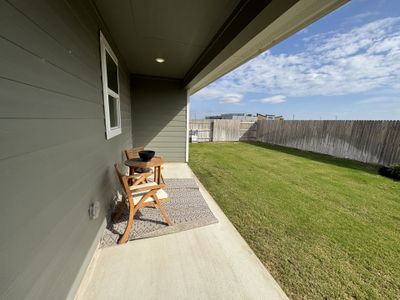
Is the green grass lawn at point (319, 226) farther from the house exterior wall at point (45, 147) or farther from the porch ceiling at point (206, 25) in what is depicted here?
the porch ceiling at point (206, 25)

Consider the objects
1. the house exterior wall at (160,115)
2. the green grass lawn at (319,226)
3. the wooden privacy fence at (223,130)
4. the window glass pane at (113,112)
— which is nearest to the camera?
the green grass lawn at (319,226)

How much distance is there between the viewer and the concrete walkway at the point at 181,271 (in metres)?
1.41

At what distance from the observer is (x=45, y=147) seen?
0.98 m

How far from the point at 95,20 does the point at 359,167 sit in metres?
7.57

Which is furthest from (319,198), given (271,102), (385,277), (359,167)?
(271,102)

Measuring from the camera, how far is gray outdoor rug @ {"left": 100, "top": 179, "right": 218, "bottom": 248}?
6.81 feet

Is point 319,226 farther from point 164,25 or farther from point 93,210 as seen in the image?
point 164,25

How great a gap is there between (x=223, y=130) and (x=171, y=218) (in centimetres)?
940

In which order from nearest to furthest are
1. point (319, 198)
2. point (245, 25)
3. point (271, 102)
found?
point (245, 25), point (319, 198), point (271, 102)

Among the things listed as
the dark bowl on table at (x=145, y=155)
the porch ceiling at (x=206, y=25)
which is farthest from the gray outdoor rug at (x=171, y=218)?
the porch ceiling at (x=206, y=25)

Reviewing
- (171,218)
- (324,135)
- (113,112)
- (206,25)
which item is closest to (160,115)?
(113,112)

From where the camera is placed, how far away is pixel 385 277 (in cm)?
163

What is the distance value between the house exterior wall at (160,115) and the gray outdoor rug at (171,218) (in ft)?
8.04

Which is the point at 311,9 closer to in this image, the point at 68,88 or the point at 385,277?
the point at 68,88
